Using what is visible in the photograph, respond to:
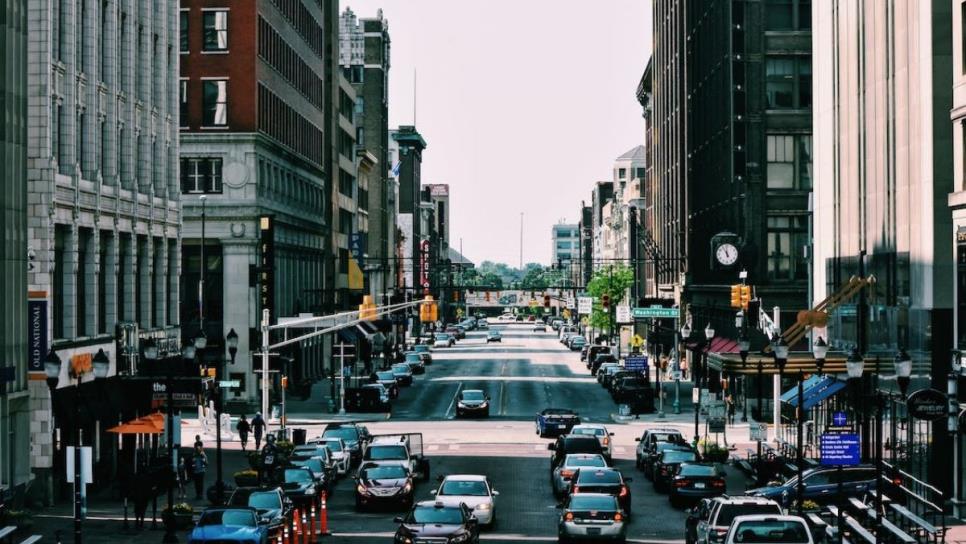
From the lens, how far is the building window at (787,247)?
302 ft

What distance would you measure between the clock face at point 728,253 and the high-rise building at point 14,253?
49.5 meters

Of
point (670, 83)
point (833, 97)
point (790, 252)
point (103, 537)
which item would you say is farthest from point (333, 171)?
point (103, 537)

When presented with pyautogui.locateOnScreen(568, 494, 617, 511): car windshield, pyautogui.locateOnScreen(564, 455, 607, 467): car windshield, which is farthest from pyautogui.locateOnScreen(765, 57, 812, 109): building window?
pyautogui.locateOnScreen(568, 494, 617, 511): car windshield

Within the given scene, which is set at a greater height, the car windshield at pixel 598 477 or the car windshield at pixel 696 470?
the car windshield at pixel 598 477

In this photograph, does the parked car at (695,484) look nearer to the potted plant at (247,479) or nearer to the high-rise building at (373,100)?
the potted plant at (247,479)

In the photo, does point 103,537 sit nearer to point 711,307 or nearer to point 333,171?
point 711,307

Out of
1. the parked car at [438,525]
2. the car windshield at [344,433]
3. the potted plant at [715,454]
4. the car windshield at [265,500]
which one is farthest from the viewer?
the car windshield at [344,433]

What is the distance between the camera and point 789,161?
3642 inches

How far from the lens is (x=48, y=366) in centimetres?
3569

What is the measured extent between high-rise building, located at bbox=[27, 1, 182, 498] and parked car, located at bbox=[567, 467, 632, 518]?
13.5 metres

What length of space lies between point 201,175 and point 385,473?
47.8 meters

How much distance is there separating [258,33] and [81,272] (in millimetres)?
42900

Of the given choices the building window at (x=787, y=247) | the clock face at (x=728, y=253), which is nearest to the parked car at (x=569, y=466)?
the clock face at (x=728, y=253)

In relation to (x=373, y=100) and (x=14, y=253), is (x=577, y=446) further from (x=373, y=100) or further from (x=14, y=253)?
(x=373, y=100)
